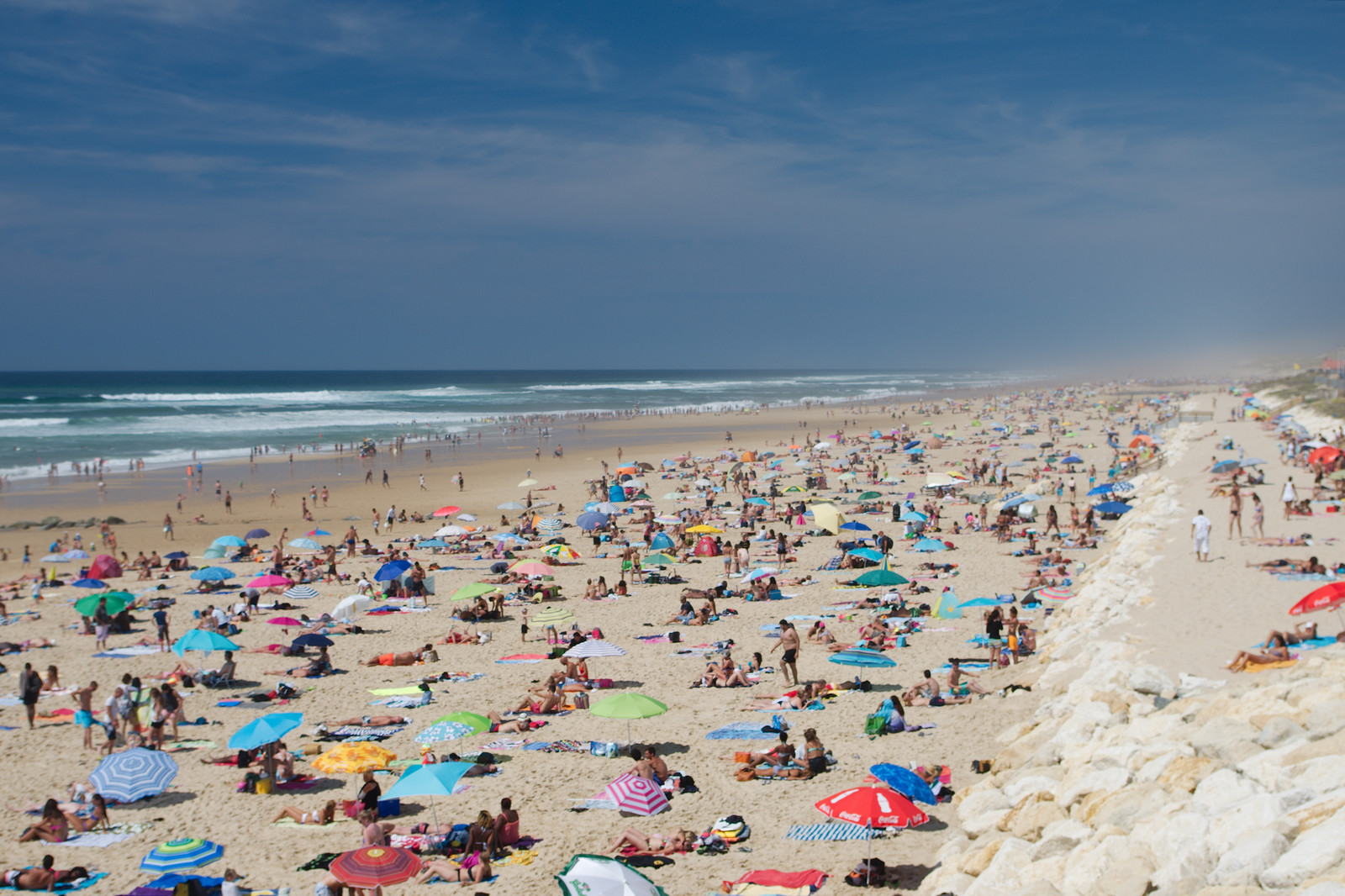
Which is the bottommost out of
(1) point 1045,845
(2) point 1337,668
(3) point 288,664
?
(3) point 288,664

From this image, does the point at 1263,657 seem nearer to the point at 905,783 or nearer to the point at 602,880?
the point at 905,783

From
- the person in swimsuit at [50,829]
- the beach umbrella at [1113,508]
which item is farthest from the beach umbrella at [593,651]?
the beach umbrella at [1113,508]

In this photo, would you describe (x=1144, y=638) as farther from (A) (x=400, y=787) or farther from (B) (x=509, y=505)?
(B) (x=509, y=505)

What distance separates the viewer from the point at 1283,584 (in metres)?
14.9

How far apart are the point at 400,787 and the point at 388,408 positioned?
85801mm

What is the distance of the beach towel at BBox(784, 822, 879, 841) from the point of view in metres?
9.48

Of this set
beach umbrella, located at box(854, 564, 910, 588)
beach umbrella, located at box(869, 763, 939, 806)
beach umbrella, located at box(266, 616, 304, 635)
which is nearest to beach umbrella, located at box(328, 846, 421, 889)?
beach umbrella, located at box(869, 763, 939, 806)

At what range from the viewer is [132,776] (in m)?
10.9

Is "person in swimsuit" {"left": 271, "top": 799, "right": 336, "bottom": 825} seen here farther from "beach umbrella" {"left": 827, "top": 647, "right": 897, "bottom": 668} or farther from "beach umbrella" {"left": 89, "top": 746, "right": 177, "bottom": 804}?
"beach umbrella" {"left": 827, "top": 647, "right": 897, "bottom": 668}

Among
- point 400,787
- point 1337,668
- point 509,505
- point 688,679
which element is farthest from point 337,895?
point 509,505

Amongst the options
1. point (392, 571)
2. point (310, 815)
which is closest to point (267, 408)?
point (392, 571)

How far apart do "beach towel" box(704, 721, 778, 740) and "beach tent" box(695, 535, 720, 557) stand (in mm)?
12997

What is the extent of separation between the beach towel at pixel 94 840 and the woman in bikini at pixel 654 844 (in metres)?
5.29

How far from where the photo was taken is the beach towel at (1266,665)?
10.6 metres
